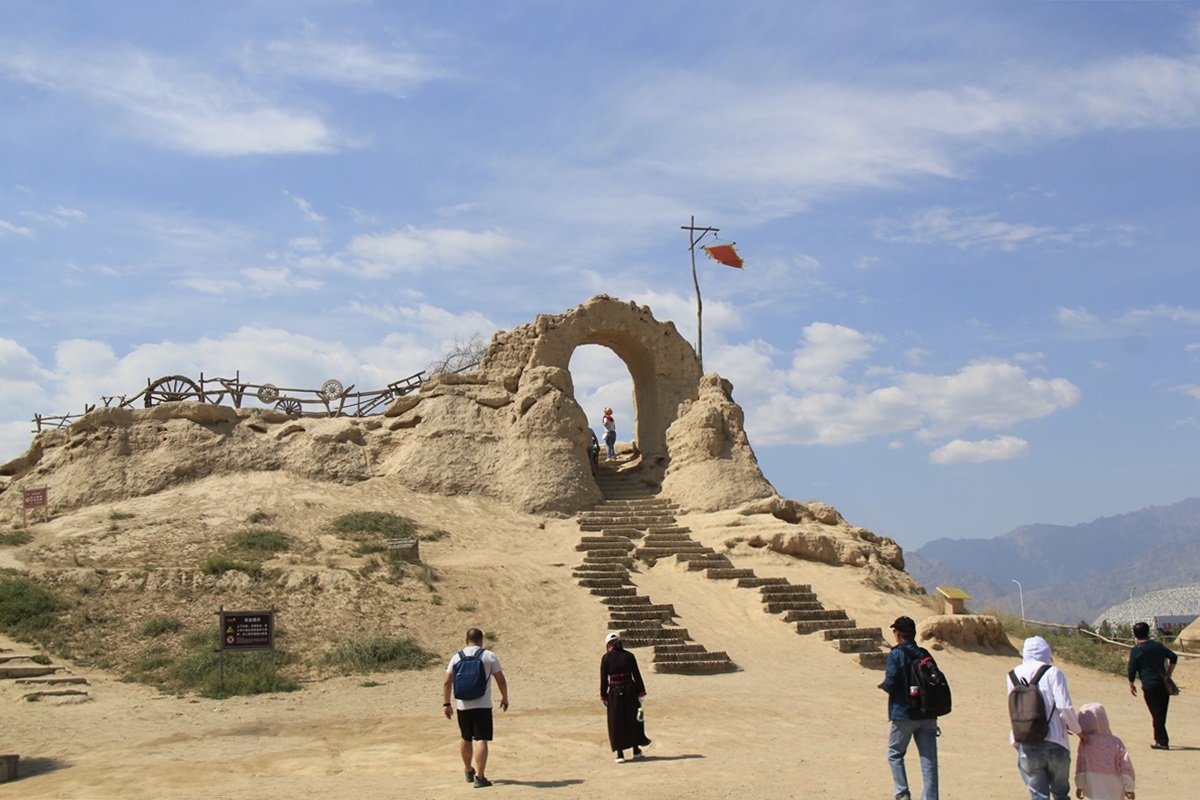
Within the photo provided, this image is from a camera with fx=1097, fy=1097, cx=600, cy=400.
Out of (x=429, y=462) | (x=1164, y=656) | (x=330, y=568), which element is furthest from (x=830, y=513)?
(x=1164, y=656)

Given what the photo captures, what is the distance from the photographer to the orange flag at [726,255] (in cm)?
3062

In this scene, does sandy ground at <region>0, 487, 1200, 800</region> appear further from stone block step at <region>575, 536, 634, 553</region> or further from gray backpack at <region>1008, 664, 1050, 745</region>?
gray backpack at <region>1008, 664, 1050, 745</region>

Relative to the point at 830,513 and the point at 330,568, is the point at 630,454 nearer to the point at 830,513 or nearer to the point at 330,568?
the point at 830,513

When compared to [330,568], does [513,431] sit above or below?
above

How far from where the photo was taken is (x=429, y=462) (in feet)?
77.3

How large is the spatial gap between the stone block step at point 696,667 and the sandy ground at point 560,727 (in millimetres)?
228

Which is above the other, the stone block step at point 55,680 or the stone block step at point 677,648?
the stone block step at point 55,680

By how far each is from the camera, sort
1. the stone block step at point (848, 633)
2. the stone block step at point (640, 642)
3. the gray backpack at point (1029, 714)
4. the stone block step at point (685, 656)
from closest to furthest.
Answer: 1. the gray backpack at point (1029, 714)
2. the stone block step at point (685, 656)
3. the stone block step at point (640, 642)
4. the stone block step at point (848, 633)

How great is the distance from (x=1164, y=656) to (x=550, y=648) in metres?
8.10

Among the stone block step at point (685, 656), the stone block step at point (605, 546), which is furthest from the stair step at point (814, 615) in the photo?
the stone block step at point (605, 546)

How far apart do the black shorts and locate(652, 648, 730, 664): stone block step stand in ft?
21.8

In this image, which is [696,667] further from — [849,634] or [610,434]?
[610,434]

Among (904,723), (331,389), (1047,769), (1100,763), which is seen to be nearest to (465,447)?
A: (331,389)

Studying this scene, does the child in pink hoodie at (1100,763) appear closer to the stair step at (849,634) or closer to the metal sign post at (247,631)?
the metal sign post at (247,631)
